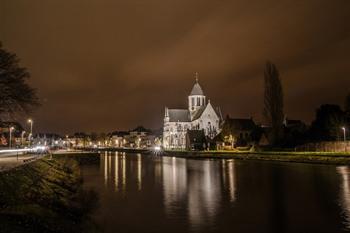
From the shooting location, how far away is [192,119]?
16438 centimetres

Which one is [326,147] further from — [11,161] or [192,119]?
[192,119]

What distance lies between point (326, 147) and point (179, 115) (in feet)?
349

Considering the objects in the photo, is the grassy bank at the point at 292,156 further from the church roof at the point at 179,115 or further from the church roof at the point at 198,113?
the church roof at the point at 179,115

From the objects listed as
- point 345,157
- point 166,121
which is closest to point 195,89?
point 166,121

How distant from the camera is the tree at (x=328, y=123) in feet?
232

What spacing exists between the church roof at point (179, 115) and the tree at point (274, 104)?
88.2m

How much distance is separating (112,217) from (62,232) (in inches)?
317

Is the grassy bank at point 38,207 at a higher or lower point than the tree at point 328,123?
lower

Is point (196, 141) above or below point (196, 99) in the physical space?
below

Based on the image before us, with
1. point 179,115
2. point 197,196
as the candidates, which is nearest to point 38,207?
point 197,196

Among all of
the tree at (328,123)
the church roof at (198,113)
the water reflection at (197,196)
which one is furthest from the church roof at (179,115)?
the water reflection at (197,196)

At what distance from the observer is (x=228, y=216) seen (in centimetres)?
2347

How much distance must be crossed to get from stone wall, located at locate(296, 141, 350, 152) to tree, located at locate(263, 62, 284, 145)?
231 inches

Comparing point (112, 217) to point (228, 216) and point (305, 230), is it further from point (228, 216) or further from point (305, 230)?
point (305, 230)
